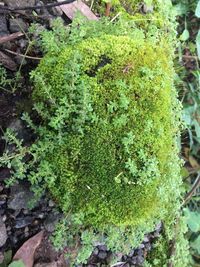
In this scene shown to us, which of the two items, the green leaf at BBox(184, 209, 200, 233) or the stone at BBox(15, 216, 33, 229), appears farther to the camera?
the green leaf at BBox(184, 209, 200, 233)

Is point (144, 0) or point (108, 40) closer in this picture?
point (108, 40)

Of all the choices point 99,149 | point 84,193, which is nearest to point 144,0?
point 99,149

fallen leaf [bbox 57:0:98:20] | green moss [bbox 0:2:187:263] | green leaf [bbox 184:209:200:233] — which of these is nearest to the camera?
green moss [bbox 0:2:187:263]

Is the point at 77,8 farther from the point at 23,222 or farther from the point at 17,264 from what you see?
the point at 17,264

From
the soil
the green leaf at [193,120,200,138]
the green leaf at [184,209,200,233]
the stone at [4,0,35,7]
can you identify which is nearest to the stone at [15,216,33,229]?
the soil

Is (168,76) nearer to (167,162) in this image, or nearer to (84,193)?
(167,162)

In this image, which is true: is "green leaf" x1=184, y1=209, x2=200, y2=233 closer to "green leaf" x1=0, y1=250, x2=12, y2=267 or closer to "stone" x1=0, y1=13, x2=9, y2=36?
"green leaf" x1=0, y1=250, x2=12, y2=267
